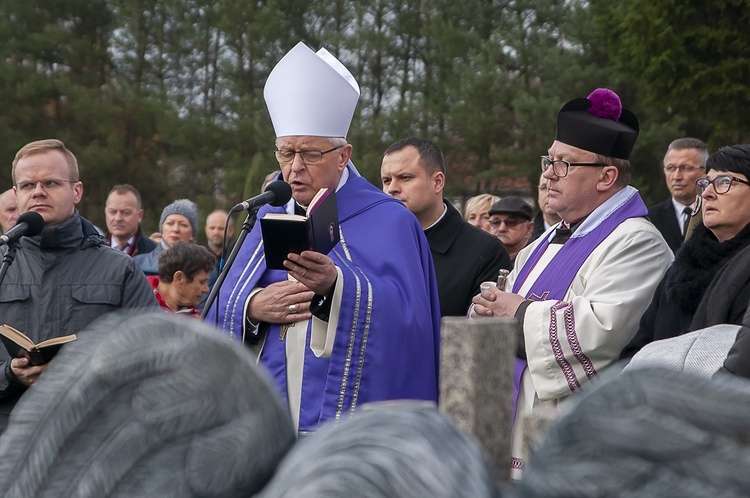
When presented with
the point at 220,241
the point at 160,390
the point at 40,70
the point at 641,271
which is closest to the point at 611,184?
the point at 641,271

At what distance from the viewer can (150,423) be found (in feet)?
3.19

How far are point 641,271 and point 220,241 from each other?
668 centimetres

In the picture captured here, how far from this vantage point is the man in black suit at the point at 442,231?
531 centimetres

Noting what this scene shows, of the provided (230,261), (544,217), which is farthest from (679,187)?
(230,261)

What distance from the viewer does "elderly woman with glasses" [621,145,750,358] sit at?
12.0ft

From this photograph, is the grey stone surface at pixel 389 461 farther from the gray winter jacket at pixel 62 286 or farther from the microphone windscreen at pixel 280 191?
the gray winter jacket at pixel 62 286

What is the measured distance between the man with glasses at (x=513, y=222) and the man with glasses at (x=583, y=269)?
2467 millimetres

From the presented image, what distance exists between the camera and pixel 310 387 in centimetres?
398

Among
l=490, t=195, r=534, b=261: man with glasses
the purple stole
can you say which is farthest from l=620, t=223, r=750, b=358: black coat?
l=490, t=195, r=534, b=261: man with glasses

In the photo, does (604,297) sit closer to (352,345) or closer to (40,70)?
(352,345)

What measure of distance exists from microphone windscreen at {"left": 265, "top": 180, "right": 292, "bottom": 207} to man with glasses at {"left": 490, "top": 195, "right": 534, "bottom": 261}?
130 inches

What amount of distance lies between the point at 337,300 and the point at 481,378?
2.70m

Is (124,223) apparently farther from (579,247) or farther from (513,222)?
(579,247)

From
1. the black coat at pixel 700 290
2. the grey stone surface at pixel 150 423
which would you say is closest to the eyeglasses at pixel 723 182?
the black coat at pixel 700 290
